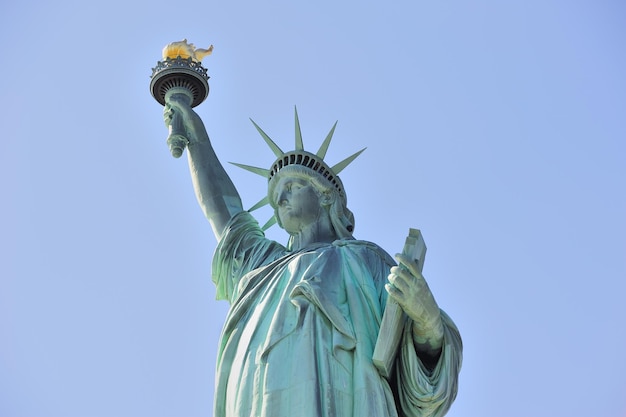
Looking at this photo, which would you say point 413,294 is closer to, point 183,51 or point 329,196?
point 329,196

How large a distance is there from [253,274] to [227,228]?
115cm

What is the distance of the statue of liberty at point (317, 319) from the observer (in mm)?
12227

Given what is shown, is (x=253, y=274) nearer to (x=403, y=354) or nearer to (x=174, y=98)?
(x=403, y=354)

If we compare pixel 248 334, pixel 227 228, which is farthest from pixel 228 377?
pixel 227 228

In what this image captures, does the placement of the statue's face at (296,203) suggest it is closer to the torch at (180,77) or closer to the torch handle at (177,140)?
the torch handle at (177,140)

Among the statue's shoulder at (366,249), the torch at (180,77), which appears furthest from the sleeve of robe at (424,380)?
the torch at (180,77)

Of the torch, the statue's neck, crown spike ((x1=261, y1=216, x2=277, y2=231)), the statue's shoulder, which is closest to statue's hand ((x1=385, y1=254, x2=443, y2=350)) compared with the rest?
the statue's shoulder

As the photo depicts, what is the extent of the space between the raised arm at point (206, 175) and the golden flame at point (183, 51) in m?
0.53

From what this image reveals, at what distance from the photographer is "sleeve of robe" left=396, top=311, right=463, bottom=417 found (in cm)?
1250

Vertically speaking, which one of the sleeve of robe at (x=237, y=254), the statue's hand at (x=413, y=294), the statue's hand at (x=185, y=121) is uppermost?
the statue's hand at (x=185, y=121)

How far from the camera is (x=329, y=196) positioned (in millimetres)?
14773

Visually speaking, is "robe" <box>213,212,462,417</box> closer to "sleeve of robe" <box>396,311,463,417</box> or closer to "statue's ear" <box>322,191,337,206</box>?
"sleeve of robe" <box>396,311,463,417</box>

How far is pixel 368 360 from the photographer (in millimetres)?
12516

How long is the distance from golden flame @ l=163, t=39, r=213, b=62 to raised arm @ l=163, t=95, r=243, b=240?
1.75 feet
